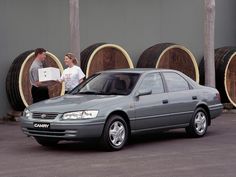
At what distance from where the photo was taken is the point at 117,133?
1019 centimetres

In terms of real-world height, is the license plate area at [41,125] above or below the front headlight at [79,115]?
below

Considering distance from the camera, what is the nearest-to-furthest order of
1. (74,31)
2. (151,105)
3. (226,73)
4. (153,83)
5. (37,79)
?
(151,105) → (153,83) → (37,79) → (74,31) → (226,73)

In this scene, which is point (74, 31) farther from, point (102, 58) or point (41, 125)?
point (41, 125)

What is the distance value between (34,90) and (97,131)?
2971 mm

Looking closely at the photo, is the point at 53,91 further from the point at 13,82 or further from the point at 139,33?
the point at 139,33

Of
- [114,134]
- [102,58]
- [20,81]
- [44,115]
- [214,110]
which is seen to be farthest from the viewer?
[102,58]

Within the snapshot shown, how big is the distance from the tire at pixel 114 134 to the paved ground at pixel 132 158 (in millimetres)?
140

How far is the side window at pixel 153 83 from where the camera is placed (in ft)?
36.2

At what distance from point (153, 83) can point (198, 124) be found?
142 cm

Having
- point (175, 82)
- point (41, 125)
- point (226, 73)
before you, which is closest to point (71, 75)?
point (175, 82)

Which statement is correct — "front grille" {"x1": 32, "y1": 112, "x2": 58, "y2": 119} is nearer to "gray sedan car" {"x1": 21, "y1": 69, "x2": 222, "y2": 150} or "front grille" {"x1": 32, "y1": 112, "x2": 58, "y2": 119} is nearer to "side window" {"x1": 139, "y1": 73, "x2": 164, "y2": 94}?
"gray sedan car" {"x1": 21, "y1": 69, "x2": 222, "y2": 150}

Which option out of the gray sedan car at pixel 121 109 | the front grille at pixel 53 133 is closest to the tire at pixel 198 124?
the gray sedan car at pixel 121 109

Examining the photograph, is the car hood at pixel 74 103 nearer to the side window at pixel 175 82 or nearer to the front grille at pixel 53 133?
the front grille at pixel 53 133

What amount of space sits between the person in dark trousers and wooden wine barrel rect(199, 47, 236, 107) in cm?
726
